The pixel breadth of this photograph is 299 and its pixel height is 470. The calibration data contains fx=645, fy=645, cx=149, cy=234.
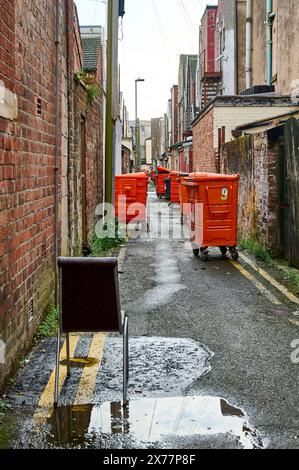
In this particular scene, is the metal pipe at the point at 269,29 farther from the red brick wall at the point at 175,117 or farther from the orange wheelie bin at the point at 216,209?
the red brick wall at the point at 175,117

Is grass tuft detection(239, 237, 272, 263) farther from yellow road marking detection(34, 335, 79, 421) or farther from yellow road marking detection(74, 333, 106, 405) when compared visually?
yellow road marking detection(34, 335, 79, 421)

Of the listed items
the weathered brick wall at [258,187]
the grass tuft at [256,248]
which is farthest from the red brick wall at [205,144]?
the grass tuft at [256,248]

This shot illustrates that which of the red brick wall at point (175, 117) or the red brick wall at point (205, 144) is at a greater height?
the red brick wall at point (175, 117)

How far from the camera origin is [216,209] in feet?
40.7

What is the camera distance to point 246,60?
1065 inches

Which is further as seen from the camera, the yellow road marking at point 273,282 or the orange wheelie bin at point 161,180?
the orange wheelie bin at point 161,180

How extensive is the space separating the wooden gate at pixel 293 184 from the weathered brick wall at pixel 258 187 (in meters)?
0.84

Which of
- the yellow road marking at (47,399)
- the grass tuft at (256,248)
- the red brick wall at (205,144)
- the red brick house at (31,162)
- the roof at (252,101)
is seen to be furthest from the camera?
the red brick wall at (205,144)

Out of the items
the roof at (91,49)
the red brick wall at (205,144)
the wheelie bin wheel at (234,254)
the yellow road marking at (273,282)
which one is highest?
the roof at (91,49)

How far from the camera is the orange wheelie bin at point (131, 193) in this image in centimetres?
1838

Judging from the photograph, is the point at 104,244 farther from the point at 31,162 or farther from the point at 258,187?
the point at 31,162

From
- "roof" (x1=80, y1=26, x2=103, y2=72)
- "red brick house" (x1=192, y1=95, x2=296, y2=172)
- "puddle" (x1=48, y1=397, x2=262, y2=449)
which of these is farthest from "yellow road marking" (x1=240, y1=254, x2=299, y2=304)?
"roof" (x1=80, y1=26, x2=103, y2=72)

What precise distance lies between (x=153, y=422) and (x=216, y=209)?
26.8 feet
